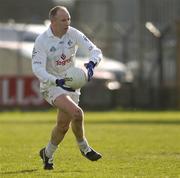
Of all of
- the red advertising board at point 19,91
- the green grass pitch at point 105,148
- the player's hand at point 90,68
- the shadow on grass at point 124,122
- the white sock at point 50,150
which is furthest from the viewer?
the red advertising board at point 19,91

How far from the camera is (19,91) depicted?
32.8 metres

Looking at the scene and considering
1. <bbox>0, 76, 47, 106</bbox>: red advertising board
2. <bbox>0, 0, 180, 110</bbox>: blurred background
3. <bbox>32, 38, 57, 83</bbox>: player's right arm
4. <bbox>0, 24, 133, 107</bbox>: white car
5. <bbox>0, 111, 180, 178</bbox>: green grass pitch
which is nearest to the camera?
<bbox>0, 111, 180, 178</bbox>: green grass pitch

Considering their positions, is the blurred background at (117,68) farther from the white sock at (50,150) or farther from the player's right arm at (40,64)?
the player's right arm at (40,64)

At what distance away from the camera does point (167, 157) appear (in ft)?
48.3

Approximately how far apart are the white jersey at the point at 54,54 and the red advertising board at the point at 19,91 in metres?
19.3

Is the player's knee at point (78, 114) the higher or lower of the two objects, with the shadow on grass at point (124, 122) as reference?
higher

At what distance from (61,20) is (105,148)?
426 centimetres

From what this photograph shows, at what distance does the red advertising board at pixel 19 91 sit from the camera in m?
32.7

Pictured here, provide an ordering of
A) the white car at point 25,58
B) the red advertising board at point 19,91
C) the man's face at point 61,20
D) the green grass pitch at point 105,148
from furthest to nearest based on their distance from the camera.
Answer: the white car at point 25,58
the red advertising board at point 19,91
the man's face at point 61,20
the green grass pitch at point 105,148

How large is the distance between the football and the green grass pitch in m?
1.15

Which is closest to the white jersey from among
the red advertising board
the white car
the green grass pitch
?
the green grass pitch

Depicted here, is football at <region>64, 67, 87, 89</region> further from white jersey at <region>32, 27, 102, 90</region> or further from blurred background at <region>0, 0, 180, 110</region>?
blurred background at <region>0, 0, 180, 110</region>

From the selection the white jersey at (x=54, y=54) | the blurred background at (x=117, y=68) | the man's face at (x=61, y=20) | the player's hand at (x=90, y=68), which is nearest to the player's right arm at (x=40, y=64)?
the white jersey at (x=54, y=54)

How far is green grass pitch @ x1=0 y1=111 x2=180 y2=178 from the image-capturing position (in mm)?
12734
